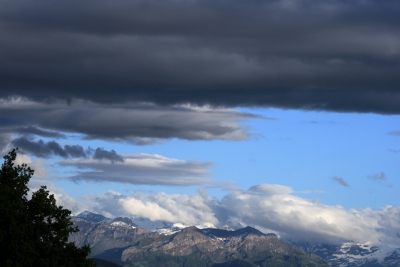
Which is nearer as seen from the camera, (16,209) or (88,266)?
(16,209)

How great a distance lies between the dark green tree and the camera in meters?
109

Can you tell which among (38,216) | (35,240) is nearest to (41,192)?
(38,216)

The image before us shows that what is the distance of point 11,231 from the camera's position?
109000 millimetres

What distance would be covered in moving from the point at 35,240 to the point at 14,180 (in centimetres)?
1484

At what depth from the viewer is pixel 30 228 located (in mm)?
112562

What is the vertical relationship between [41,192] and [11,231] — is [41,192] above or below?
above

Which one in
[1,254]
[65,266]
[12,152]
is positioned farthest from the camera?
[12,152]

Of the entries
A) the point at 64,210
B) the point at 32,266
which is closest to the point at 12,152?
the point at 64,210

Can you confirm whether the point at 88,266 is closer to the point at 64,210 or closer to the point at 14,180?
the point at 64,210

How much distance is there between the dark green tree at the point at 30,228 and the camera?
10862cm

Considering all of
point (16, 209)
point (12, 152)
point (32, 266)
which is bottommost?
point (32, 266)

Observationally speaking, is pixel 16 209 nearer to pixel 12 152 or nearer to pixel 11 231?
pixel 11 231

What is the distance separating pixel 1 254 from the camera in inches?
4281

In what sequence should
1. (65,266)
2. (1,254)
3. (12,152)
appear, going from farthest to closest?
1. (12,152)
2. (65,266)
3. (1,254)
